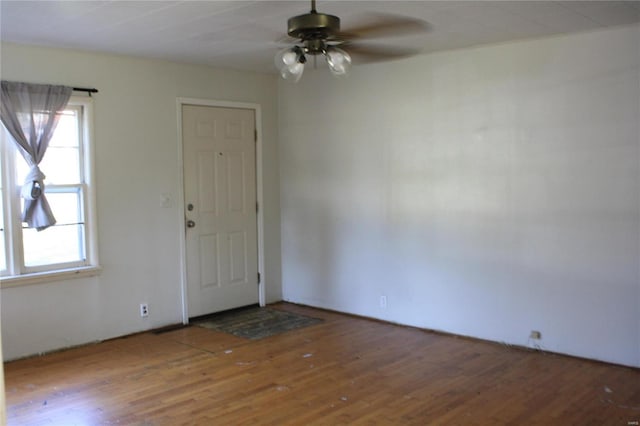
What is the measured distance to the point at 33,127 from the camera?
166 inches

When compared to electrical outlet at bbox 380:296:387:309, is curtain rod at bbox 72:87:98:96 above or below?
above

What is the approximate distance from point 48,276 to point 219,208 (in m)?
1.71

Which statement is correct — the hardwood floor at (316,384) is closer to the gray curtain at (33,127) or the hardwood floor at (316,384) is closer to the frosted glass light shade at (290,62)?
the gray curtain at (33,127)

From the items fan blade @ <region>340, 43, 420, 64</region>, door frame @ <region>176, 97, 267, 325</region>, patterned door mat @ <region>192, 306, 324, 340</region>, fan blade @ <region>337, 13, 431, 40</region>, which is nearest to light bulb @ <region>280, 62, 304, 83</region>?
fan blade @ <region>337, 13, 431, 40</region>

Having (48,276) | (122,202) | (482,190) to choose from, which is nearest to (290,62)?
(482,190)

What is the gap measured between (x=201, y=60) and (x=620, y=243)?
3676 mm

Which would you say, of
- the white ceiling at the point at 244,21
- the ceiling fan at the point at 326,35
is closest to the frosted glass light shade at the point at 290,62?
the ceiling fan at the point at 326,35

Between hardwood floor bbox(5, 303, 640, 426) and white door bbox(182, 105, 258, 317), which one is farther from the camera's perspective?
white door bbox(182, 105, 258, 317)

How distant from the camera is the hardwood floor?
326cm

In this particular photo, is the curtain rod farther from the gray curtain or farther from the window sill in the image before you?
the window sill

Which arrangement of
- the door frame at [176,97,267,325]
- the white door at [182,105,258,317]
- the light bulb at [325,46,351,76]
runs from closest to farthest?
the light bulb at [325,46,351,76] → the door frame at [176,97,267,325] → the white door at [182,105,258,317]

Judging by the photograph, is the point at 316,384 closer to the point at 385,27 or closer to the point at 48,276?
the point at 48,276

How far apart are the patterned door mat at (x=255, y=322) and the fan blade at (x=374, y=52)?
7.94ft

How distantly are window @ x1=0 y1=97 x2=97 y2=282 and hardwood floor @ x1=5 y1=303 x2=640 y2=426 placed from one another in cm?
71
